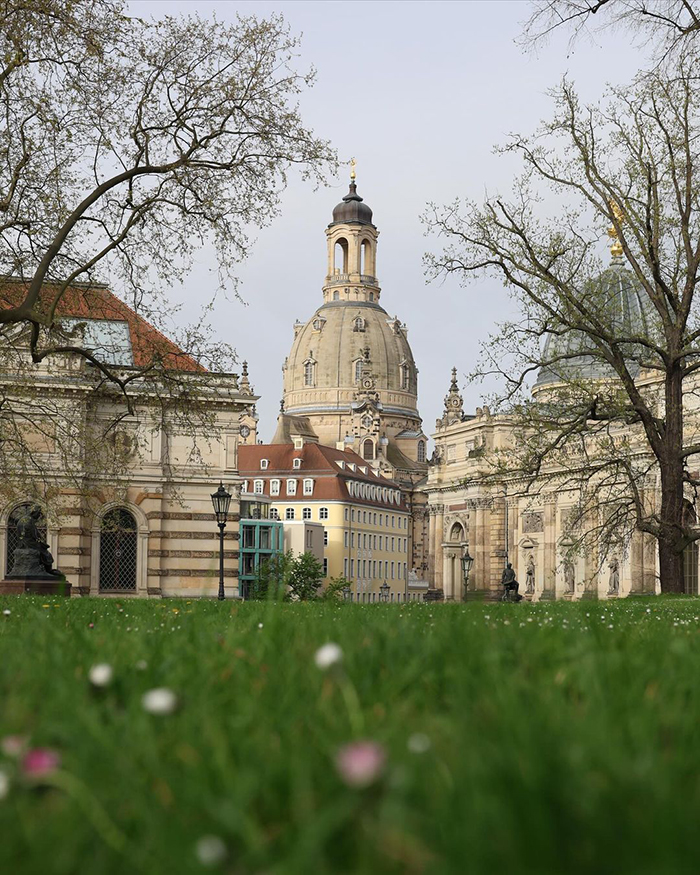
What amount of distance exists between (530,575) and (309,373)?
71866 mm

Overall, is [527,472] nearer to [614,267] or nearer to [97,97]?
[614,267]

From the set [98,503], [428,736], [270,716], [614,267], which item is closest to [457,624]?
[270,716]

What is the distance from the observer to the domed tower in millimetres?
160500

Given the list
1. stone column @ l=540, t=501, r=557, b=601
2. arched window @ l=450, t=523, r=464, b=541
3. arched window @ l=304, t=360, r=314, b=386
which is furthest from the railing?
stone column @ l=540, t=501, r=557, b=601

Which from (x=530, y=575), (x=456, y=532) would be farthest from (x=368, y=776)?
(x=456, y=532)

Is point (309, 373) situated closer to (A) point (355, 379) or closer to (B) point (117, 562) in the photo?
(A) point (355, 379)

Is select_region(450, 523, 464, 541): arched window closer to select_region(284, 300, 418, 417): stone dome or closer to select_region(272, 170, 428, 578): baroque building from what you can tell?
select_region(272, 170, 428, 578): baroque building

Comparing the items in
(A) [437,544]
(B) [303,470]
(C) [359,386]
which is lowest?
(A) [437,544]

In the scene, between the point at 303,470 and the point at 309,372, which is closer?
the point at 303,470

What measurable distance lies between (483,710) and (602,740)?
1.92 feet

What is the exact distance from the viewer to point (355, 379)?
164125mm

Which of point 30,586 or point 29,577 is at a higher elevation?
point 29,577

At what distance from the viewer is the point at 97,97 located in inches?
855

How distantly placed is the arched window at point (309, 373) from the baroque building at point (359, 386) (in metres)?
0.15
